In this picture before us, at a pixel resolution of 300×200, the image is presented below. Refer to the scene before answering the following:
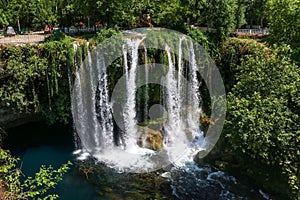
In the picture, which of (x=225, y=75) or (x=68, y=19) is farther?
(x=68, y=19)

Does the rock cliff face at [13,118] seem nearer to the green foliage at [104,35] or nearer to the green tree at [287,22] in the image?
the green foliage at [104,35]

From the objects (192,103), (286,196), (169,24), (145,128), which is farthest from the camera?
(169,24)

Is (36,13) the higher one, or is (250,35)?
(36,13)

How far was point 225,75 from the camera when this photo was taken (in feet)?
69.1

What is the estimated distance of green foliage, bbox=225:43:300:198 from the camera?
37.9 feet

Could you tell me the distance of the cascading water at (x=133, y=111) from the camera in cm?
1727

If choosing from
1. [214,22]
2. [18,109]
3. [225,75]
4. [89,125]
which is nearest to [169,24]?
[214,22]

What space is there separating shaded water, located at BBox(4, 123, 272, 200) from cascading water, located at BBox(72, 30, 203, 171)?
1.09m

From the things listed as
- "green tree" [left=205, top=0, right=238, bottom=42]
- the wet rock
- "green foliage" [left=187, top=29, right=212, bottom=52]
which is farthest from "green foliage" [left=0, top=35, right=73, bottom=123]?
"green tree" [left=205, top=0, right=238, bottom=42]

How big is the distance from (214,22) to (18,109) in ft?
44.2

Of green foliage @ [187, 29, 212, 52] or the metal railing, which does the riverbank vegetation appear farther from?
the metal railing

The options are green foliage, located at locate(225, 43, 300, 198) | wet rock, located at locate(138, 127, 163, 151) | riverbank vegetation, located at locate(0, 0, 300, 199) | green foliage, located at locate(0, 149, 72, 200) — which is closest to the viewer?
green foliage, located at locate(0, 149, 72, 200)

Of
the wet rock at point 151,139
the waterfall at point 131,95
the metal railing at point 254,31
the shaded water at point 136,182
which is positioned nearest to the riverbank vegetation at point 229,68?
the metal railing at point 254,31

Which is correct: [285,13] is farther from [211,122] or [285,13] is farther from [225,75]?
[211,122]
